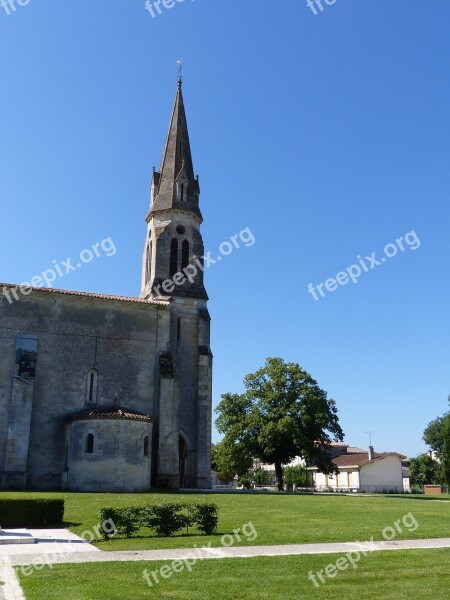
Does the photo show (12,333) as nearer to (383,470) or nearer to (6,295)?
(6,295)

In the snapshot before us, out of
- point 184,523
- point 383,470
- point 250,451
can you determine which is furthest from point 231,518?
point 383,470

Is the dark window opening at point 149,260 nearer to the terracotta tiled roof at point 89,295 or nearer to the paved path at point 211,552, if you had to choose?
the terracotta tiled roof at point 89,295

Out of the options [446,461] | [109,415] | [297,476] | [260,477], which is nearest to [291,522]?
[109,415]

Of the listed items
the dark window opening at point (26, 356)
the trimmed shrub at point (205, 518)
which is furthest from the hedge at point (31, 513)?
the dark window opening at point (26, 356)

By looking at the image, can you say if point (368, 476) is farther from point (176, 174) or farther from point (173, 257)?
point (176, 174)

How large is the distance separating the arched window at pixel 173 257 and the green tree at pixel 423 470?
201 ft

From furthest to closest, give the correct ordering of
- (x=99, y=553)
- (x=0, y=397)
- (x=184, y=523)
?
1. (x=0, y=397)
2. (x=184, y=523)
3. (x=99, y=553)

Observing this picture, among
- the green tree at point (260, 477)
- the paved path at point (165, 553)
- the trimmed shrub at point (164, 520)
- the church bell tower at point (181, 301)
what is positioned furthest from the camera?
the green tree at point (260, 477)

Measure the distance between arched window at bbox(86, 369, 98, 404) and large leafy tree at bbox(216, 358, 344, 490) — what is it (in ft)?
56.6

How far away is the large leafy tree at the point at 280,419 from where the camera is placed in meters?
49.8

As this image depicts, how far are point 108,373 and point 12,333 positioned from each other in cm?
667

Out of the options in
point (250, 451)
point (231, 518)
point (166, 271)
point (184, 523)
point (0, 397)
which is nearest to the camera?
point (184, 523)

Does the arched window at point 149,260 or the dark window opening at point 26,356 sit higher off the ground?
the arched window at point 149,260

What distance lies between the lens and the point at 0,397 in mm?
36344
